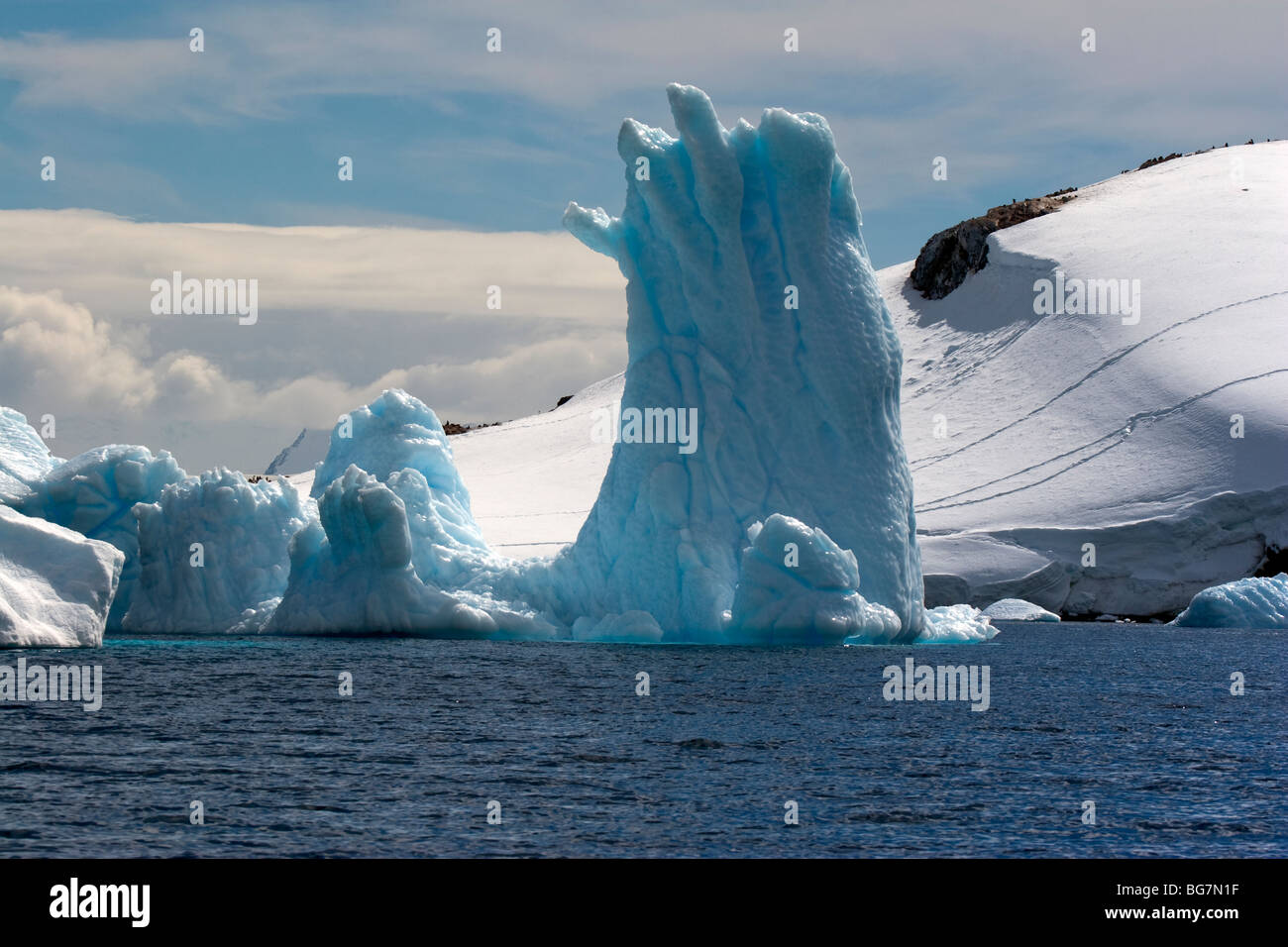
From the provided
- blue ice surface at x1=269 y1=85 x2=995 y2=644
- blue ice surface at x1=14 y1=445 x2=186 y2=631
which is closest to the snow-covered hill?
blue ice surface at x1=269 y1=85 x2=995 y2=644

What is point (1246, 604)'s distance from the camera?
141 feet

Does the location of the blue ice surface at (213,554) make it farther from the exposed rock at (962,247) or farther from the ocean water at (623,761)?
the exposed rock at (962,247)

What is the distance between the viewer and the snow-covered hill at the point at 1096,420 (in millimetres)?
49562

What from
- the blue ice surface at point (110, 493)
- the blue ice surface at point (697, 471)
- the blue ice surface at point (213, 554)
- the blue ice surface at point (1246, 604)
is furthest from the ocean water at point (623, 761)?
the blue ice surface at point (1246, 604)

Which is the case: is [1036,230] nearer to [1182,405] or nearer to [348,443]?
[1182,405]

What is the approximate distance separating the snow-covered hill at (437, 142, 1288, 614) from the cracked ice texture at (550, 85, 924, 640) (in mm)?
18197

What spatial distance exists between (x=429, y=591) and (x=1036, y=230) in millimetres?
56773

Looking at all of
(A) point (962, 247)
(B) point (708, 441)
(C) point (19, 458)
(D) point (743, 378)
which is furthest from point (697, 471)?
(A) point (962, 247)

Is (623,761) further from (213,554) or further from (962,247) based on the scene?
(962,247)

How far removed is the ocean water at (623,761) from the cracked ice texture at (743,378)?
12.1 ft

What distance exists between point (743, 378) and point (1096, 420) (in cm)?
3252

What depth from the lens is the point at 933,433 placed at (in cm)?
6469
